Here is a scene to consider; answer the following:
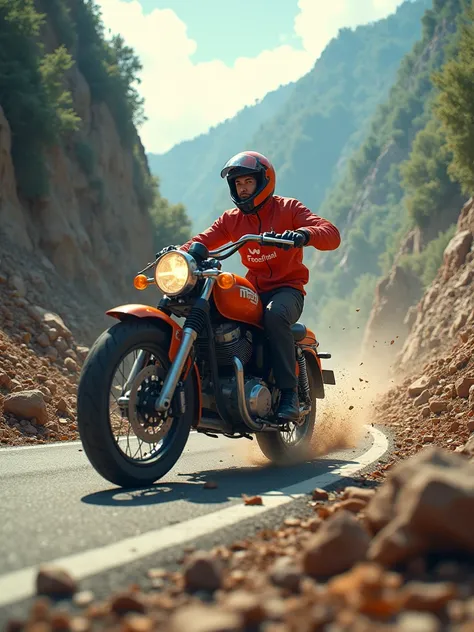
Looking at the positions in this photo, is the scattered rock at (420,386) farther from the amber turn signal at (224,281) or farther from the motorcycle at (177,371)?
the amber turn signal at (224,281)

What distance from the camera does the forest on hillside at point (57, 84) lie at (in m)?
24.1

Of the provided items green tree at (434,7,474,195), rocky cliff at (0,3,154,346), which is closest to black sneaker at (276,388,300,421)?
rocky cliff at (0,3,154,346)

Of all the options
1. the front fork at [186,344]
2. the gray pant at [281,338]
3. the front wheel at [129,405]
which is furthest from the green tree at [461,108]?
the front wheel at [129,405]

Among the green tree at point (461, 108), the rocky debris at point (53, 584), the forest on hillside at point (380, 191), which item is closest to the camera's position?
the rocky debris at point (53, 584)

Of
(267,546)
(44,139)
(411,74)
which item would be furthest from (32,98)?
(411,74)

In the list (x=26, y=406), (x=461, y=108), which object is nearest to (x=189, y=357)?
(x=26, y=406)

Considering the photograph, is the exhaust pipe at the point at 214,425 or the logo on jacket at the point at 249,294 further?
the logo on jacket at the point at 249,294

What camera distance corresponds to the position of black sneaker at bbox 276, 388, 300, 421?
5918mm

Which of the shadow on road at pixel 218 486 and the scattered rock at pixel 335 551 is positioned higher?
the scattered rock at pixel 335 551

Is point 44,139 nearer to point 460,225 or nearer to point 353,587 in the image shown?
point 460,225

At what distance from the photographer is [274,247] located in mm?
6371

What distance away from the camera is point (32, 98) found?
23906 millimetres

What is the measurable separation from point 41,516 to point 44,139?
2308cm

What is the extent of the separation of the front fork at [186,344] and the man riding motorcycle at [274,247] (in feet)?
2.25
